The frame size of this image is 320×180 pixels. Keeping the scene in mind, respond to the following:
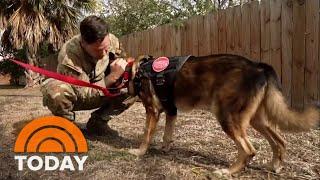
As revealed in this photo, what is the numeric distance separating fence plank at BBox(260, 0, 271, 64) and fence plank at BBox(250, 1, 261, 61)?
0.33ft

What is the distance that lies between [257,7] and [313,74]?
1.74m

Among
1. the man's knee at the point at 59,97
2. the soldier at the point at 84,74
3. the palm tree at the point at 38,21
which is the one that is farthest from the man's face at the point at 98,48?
the palm tree at the point at 38,21

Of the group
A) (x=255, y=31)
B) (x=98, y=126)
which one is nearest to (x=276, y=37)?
(x=255, y=31)

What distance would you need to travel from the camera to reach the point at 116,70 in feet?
17.6

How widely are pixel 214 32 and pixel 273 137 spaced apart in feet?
16.0

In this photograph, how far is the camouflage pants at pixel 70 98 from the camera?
5.24 meters

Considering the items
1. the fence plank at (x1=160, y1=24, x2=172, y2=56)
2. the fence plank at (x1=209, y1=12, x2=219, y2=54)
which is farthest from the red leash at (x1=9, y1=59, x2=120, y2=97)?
the fence plank at (x1=160, y1=24, x2=172, y2=56)

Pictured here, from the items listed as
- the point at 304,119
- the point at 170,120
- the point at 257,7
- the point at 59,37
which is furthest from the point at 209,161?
the point at 59,37

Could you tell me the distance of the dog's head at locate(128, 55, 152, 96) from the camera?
16.0 ft

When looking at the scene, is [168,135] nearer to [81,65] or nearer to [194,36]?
[81,65]

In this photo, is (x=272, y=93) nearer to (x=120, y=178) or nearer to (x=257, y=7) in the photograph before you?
(x=120, y=178)

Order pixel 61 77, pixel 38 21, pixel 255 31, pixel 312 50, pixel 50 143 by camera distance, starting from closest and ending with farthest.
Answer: pixel 50 143, pixel 61 77, pixel 312 50, pixel 255 31, pixel 38 21

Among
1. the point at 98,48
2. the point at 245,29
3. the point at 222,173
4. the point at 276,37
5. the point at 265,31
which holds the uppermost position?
the point at 245,29

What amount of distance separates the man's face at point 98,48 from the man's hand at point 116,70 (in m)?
0.20
